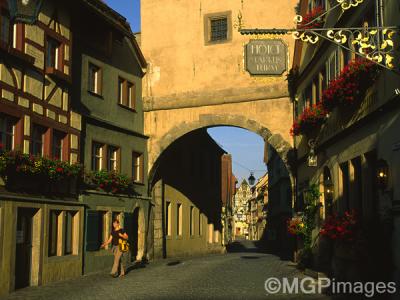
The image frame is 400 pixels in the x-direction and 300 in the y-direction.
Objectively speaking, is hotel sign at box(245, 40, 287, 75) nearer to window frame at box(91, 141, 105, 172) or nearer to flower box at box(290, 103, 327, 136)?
flower box at box(290, 103, 327, 136)

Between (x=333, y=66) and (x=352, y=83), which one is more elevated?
(x=333, y=66)

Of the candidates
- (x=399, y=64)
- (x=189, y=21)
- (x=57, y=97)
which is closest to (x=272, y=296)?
(x=399, y=64)

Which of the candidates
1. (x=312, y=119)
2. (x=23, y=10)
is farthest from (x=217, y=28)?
(x=23, y=10)

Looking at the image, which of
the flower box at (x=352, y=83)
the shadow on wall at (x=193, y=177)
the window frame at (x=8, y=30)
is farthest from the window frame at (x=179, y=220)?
the flower box at (x=352, y=83)

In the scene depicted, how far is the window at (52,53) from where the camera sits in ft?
50.1

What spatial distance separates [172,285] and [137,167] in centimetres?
920

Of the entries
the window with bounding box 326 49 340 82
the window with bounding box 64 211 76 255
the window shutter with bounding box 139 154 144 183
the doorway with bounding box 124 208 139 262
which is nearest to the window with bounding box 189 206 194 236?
the doorway with bounding box 124 208 139 262

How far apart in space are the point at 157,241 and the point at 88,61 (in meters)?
8.35

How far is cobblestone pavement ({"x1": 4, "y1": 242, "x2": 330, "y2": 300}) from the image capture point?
38.4 feet

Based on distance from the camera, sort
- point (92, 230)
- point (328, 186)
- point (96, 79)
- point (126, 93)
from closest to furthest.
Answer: point (328, 186)
point (92, 230)
point (96, 79)
point (126, 93)

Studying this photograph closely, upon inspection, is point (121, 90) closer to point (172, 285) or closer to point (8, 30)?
point (8, 30)

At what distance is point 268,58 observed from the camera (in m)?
20.4

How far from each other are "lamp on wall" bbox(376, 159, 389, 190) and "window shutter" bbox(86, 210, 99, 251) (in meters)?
9.74

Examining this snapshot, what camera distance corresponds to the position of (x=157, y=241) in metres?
23.3
